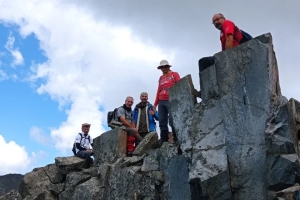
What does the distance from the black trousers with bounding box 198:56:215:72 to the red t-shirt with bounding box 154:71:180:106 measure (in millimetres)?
1677

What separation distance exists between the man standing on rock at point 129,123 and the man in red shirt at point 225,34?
4492mm

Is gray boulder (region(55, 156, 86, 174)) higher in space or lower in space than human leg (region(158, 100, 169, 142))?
lower

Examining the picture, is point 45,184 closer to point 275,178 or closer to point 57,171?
point 57,171

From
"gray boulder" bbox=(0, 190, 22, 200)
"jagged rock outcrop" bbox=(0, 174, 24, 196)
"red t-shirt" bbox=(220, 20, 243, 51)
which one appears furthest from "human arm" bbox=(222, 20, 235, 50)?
"jagged rock outcrop" bbox=(0, 174, 24, 196)

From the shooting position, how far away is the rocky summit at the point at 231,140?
33.4 feet

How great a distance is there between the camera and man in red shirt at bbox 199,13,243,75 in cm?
1151

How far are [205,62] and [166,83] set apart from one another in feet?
7.06

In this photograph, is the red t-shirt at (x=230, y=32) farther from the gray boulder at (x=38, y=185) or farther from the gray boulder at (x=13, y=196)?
the gray boulder at (x=13, y=196)

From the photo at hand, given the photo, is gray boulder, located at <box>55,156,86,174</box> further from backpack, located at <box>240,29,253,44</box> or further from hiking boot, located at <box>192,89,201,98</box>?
backpack, located at <box>240,29,253,44</box>

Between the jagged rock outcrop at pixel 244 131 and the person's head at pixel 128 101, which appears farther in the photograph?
the person's head at pixel 128 101

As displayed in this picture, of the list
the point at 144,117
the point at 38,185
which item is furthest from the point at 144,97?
the point at 38,185

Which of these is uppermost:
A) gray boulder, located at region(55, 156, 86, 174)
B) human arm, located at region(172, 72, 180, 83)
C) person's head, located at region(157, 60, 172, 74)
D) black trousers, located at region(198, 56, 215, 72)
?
person's head, located at region(157, 60, 172, 74)

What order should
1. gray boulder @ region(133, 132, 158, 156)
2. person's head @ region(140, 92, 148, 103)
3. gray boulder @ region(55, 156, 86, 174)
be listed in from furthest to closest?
gray boulder @ region(55, 156, 86, 174)
person's head @ region(140, 92, 148, 103)
gray boulder @ region(133, 132, 158, 156)

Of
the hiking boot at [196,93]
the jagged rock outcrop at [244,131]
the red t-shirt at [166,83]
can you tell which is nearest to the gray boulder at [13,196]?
the red t-shirt at [166,83]
